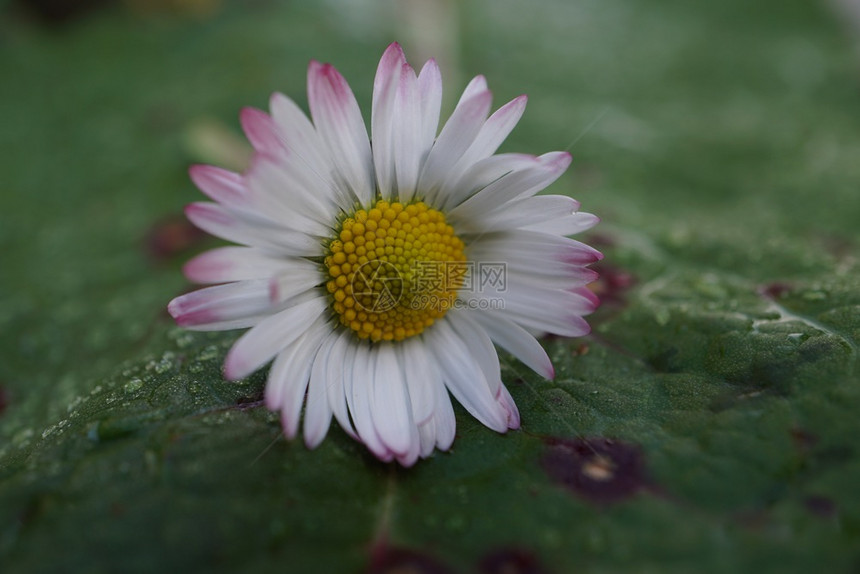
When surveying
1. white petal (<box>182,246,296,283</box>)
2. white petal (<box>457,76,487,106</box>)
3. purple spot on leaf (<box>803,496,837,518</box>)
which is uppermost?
white petal (<box>457,76,487,106</box>)

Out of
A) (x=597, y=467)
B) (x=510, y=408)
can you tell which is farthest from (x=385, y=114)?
(x=597, y=467)

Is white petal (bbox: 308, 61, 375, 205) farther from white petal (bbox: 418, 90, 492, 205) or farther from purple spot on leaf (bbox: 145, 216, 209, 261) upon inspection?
purple spot on leaf (bbox: 145, 216, 209, 261)

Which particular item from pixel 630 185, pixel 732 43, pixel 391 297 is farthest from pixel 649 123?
pixel 391 297

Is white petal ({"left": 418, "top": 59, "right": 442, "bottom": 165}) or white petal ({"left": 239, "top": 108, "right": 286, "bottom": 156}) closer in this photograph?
white petal ({"left": 239, "top": 108, "right": 286, "bottom": 156})

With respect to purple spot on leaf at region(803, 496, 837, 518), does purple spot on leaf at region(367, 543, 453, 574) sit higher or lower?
lower

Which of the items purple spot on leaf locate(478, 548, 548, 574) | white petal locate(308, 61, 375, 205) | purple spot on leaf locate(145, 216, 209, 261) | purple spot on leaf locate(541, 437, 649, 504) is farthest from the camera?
purple spot on leaf locate(145, 216, 209, 261)

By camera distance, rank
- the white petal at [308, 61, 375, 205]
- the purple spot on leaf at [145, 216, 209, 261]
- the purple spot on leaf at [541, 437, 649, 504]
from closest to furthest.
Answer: the purple spot on leaf at [541, 437, 649, 504], the white petal at [308, 61, 375, 205], the purple spot on leaf at [145, 216, 209, 261]

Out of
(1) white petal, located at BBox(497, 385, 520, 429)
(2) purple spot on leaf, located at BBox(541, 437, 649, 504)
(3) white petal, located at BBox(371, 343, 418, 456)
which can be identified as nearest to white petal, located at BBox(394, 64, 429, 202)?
(3) white petal, located at BBox(371, 343, 418, 456)

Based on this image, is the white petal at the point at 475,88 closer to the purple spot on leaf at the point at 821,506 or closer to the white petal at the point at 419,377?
the white petal at the point at 419,377

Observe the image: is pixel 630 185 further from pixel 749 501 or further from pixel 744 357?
pixel 749 501
